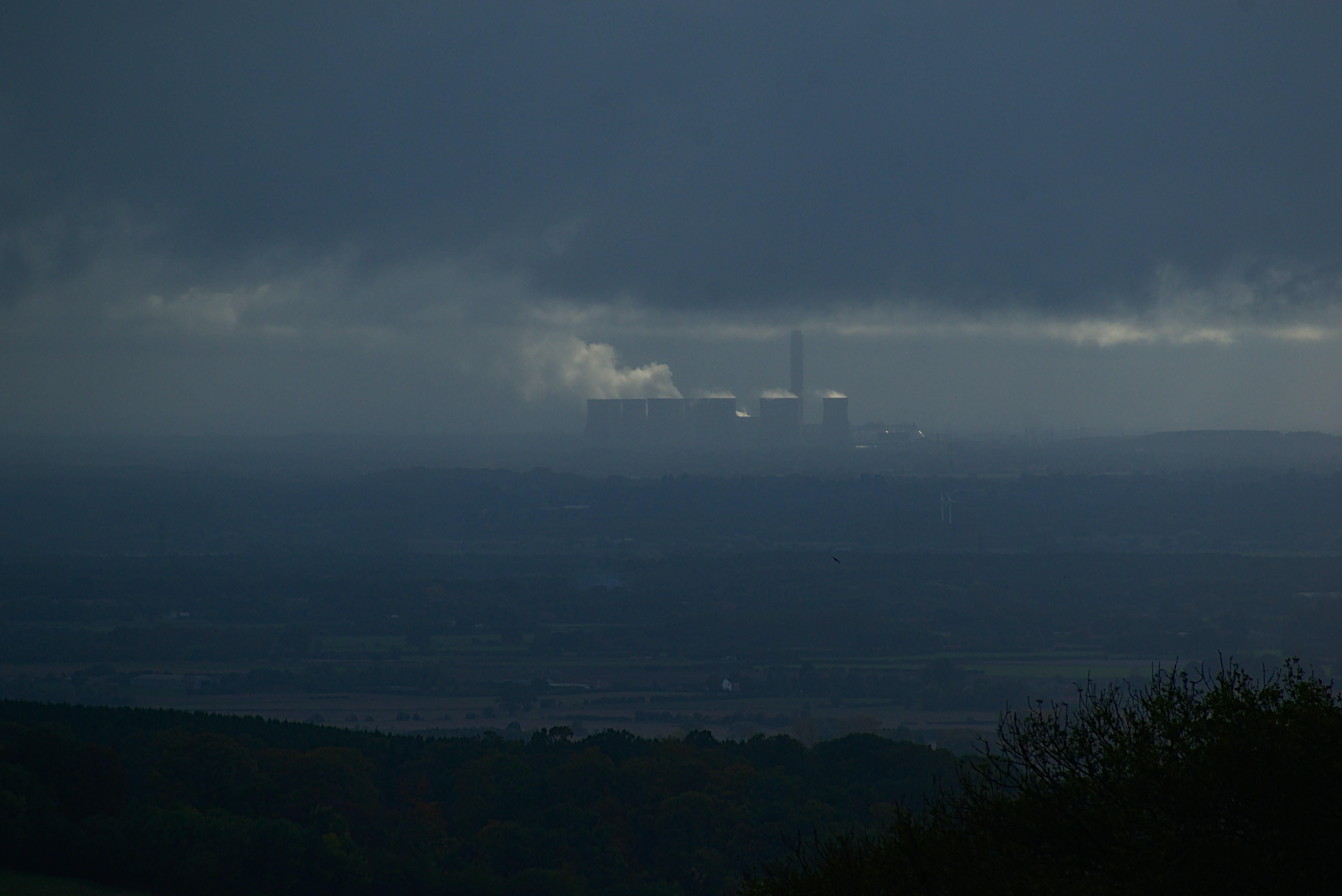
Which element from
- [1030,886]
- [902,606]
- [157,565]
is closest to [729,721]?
[902,606]

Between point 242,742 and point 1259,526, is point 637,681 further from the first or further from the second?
point 1259,526

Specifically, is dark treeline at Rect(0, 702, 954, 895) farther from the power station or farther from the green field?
the power station

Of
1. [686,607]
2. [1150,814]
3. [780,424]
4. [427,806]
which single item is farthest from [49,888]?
[780,424]

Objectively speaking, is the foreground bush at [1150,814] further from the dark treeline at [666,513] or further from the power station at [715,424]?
the power station at [715,424]

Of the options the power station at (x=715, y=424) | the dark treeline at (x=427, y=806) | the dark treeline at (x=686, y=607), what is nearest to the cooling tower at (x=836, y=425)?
the power station at (x=715, y=424)

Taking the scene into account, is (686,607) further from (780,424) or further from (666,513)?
(780,424)
